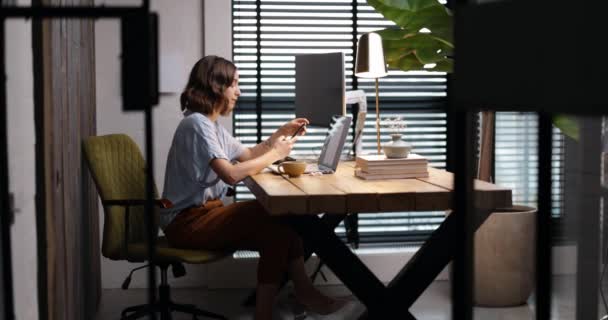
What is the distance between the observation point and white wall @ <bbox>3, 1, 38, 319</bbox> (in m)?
1.77

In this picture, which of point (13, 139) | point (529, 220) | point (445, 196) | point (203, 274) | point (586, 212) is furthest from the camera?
point (203, 274)

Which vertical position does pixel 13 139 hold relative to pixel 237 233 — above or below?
above

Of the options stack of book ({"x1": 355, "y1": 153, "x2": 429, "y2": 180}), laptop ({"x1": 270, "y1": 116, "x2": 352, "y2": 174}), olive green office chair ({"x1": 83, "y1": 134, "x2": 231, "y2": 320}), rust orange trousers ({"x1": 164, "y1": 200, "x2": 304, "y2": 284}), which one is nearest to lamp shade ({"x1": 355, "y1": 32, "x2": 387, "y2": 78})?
laptop ({"x1": 270, "y1": 116, "x2": 352, "y2": 174})

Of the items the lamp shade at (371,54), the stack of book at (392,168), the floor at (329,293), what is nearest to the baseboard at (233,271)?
the floor at (329,293)

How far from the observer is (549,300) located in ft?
2.56

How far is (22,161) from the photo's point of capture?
188 cm

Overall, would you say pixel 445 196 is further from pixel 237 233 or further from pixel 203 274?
pixel 203 274

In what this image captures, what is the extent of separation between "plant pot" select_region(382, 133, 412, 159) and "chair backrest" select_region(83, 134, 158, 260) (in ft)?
3.86

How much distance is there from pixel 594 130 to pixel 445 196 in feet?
Result: 2.23

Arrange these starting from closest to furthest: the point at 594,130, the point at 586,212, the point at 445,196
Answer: the point at 594,130 < the point at 586,212 < the point at 445,196

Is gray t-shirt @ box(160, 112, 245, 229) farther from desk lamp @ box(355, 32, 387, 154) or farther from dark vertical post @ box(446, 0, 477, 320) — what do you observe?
dark vertical post @ box(446, 0, 477, 320)

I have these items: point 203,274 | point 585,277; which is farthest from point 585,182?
point 203,274

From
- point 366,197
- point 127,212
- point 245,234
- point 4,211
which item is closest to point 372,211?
point 366,197

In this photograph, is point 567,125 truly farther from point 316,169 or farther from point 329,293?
point 329,293
